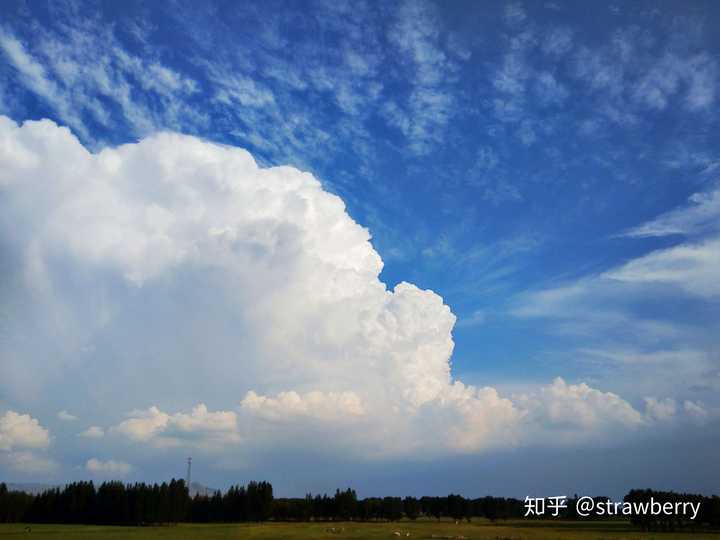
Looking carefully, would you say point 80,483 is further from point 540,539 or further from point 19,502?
point 540,539

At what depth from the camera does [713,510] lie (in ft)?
561

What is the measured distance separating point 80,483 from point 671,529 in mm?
175400

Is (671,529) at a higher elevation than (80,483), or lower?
lower

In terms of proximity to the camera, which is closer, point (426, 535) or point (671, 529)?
point (426, 535)

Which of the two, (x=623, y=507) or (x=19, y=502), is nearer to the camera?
(x=19, y=502)

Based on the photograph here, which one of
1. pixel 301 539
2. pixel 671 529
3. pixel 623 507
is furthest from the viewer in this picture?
pixel 623 507

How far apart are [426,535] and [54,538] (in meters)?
67.5

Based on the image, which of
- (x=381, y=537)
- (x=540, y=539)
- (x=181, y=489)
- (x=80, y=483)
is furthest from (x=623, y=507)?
(x=80, y=483)

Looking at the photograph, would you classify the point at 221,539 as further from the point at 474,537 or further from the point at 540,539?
the point at 540,539

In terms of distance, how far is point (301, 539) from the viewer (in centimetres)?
10238

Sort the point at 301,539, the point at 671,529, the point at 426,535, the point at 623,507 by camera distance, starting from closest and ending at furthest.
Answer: the point at 301,539 → the point at 426,535 → the point at 671,529 → the point at 623,507

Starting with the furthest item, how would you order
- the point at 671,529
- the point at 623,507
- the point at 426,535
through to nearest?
the point at 623,507
the point at 671,529
the point at 426,535

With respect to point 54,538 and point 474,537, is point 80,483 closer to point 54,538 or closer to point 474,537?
point 54,538

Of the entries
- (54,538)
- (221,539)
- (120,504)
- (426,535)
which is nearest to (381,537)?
(426,535)
